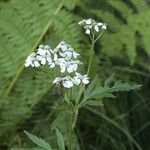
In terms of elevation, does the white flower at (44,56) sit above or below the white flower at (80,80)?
above

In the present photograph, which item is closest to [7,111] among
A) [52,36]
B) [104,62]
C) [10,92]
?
[10,92]

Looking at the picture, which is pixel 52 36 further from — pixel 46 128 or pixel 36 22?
pixel 46 128

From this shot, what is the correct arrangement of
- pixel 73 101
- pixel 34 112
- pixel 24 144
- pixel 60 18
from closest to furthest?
pixel 73 101 → pixel 24 144 → pixel 60 18 → pixel 34 112

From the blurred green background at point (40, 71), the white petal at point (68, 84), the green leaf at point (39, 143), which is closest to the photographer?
the white petal at point (68, 84)

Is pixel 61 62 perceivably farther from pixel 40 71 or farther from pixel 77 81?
pixel 40 71

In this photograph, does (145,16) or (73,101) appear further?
(145,16)

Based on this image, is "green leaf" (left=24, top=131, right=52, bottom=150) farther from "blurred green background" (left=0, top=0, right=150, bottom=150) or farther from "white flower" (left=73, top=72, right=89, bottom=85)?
"blurred green background" (left=0, top=0, right=150, bottom=150)

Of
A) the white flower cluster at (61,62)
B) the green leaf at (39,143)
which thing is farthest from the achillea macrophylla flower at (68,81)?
the green leaf at (39,143)

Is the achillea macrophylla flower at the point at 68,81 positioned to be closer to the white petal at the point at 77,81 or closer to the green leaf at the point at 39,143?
the white petal at the point at 77,81

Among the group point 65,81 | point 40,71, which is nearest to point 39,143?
point 65,81
